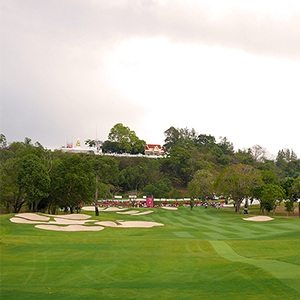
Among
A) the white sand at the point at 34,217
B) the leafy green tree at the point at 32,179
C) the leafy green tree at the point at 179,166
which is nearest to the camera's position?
the white sand at the point at 34,217

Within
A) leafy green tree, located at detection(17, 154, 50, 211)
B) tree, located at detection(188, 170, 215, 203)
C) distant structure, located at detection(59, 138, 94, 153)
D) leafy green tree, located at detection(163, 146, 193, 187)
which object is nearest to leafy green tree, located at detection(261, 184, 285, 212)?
tree, located at detection(188, 170, 215, 203)

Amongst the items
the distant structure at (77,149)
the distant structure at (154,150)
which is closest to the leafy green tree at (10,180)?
the distant structure at (77,149)

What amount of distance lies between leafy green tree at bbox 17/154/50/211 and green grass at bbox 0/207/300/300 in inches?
604

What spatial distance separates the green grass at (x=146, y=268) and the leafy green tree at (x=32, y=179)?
50.3 feet

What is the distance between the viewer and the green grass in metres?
9.96

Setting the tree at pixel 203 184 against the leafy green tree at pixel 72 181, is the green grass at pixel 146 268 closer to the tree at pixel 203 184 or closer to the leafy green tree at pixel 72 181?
the leafy green tree at pixel 72 181

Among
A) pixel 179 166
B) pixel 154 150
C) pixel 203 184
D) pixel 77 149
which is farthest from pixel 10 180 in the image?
pixel 154 150

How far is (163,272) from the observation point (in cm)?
1287

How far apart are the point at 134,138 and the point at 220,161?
3635cm

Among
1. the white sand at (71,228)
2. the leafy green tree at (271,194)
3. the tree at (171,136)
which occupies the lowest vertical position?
the white sand at (71,228)

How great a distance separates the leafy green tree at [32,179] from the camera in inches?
1422

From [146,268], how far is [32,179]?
27.0 meters

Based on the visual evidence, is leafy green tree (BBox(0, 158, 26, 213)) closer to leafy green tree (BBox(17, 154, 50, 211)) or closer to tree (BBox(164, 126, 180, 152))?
leafy green tree (BBox(17, 154, 50, 211))

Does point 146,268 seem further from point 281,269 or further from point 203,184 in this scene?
point 203,184
